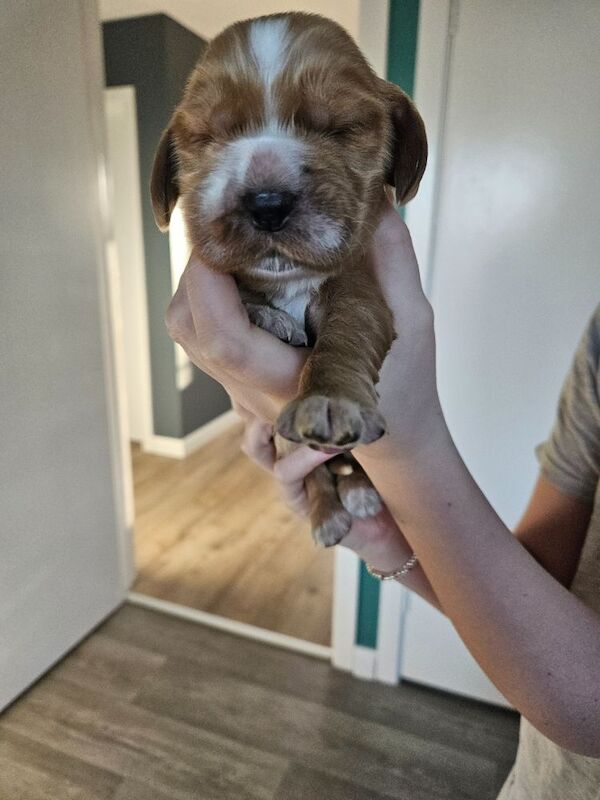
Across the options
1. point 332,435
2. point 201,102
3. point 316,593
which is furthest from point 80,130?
point 316,593

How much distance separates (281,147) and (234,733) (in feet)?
6.62

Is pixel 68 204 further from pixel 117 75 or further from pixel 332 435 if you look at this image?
pixel 117 75

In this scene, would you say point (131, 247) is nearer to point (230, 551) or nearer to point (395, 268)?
point (230, 551)

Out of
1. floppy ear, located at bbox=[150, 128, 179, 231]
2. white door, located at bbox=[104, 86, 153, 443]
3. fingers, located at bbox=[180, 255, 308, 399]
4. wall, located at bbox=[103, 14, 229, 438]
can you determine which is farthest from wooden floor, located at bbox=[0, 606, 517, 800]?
wall, located at bbox=[103, 14, 229, 438]

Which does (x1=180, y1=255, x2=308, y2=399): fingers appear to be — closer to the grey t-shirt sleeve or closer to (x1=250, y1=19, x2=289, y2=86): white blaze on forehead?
(x1=250, y1=19, x2=289, y2=86): white blaze on forehead

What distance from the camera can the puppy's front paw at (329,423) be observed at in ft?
2.14

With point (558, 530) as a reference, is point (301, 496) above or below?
→ below

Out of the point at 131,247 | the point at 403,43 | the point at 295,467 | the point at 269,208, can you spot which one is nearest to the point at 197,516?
the point at 131,247

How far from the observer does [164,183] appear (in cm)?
106

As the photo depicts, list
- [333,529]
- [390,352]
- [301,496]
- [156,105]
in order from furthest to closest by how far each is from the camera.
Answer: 1. [156,105]
2. [301,496]
3. [333,529]
4. [390,352]

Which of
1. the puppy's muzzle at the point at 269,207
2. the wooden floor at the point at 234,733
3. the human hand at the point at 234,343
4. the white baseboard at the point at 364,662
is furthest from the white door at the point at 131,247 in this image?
the puppy's muzzle at the point at 269,207

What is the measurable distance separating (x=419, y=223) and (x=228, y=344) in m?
1.20

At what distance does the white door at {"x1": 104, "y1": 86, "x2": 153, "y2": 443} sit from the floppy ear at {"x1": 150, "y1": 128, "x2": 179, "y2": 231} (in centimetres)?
291

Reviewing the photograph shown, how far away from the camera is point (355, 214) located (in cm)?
82
